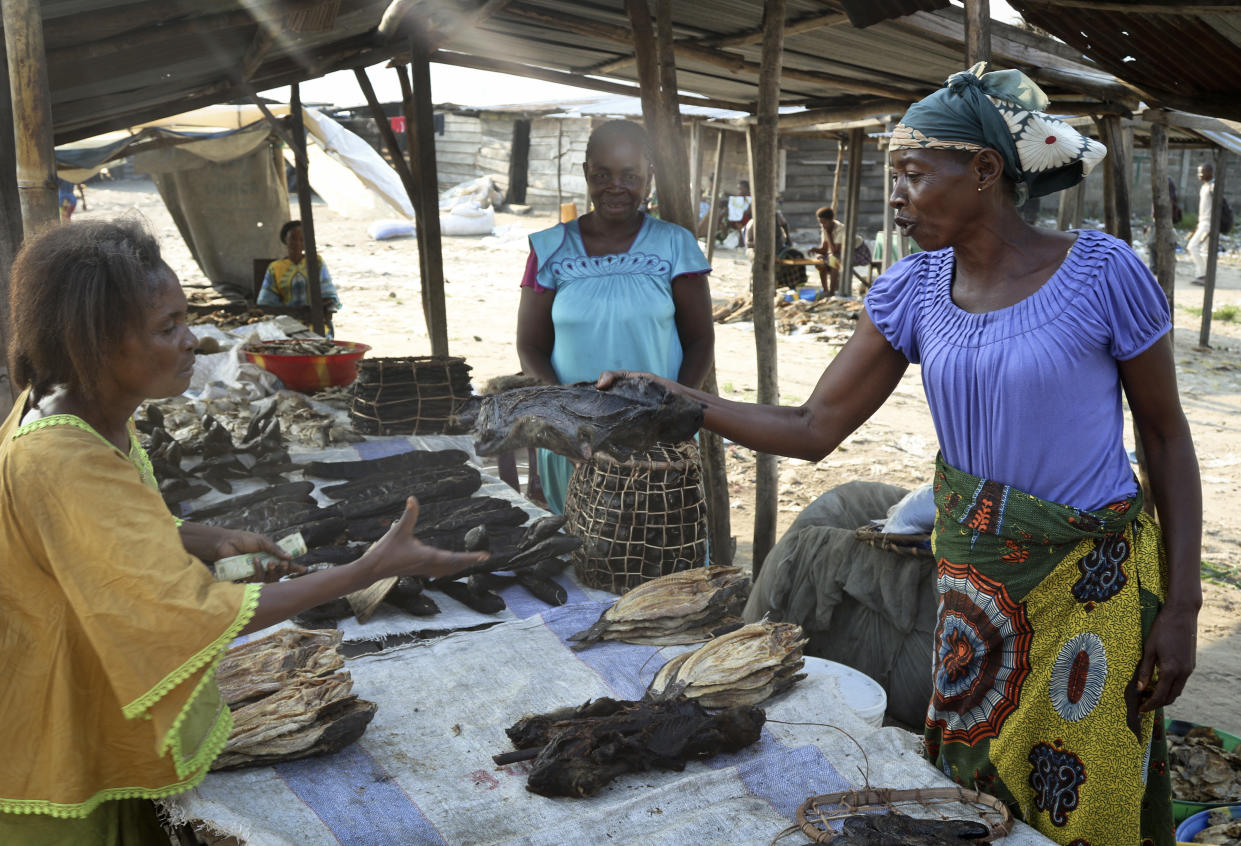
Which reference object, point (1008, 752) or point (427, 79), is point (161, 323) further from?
point (427, 79)

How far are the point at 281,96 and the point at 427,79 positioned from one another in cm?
706

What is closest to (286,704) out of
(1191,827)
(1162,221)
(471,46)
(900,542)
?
(900,542)

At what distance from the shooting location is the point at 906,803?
1.96 meters

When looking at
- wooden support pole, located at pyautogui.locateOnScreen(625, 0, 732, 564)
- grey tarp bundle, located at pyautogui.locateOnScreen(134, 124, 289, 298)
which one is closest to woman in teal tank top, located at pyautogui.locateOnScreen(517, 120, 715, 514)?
wooden support pole, located at pyautogui.locateOnScreen(625, 0, 732, 564)

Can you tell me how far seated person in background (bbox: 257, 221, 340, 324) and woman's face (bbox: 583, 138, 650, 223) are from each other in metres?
7.15

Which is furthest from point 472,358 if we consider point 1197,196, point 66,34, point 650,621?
point 1197,196

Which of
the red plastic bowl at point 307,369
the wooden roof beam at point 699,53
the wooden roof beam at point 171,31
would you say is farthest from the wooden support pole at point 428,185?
the wooden roof beam at point 171,31

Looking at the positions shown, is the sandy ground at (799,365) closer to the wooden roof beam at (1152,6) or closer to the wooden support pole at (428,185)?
the wooden support pole at (428,185)

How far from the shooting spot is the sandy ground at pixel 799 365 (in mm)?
5602

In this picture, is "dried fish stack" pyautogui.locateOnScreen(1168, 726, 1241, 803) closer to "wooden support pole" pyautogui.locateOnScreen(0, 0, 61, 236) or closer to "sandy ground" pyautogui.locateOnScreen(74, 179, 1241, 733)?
"sandy ground" pyautogui.locateOnScreen(74, 179, 1241, 733)

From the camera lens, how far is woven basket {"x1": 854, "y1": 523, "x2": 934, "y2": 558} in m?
3.86

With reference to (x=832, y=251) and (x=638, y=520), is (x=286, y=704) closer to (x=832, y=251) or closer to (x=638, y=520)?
(x=638, y=520)

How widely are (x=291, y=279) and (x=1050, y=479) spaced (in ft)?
30.9

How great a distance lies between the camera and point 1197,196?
23234 millimetres
